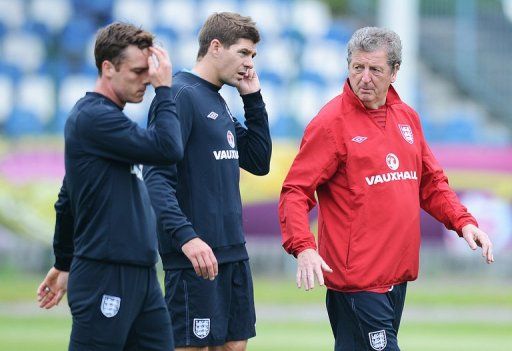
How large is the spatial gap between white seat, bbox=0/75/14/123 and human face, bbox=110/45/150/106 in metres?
16.9

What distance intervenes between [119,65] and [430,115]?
21.7 meters

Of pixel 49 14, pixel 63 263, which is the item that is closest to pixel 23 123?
pixel 49 14

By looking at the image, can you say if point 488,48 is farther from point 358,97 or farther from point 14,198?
point 358,97

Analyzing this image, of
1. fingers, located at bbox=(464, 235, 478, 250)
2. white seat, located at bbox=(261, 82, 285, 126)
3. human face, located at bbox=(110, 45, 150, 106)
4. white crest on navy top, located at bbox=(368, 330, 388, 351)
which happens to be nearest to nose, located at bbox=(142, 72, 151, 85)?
human face, located at bbox=(110, 45, 150, 106)

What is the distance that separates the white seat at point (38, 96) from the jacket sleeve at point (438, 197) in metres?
15.7

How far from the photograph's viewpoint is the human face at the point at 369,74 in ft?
22.4

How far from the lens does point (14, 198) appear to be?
1977cm

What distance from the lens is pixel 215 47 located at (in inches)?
278

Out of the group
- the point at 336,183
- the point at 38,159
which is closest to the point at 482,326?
the point at 38,159

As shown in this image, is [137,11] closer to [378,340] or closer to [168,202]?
[168,202]

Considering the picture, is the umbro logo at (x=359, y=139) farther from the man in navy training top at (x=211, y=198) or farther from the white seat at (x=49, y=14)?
the white seat at (x=49, y=14)

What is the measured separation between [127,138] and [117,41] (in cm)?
49

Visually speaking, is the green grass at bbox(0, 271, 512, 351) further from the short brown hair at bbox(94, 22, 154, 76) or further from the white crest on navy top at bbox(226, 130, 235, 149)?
the short brown hair at bbox(94, 22, 154, 76)

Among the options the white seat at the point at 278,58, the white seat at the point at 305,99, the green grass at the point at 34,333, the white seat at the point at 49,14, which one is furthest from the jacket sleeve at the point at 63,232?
the white seat at the point at 278,58
